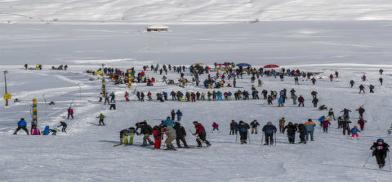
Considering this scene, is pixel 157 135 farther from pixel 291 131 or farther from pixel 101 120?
pixel 101 120

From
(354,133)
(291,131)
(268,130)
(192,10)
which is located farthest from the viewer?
(192,10)

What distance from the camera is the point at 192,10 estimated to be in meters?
150

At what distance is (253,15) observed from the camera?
463 feet

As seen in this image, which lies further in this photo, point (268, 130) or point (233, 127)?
point (233, 127)

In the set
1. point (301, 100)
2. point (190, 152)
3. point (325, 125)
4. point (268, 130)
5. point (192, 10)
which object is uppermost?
point (192, 10)

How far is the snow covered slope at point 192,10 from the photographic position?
137 m

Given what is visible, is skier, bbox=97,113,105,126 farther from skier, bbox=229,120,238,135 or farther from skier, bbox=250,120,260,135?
skier, bbox=250,120,260,135

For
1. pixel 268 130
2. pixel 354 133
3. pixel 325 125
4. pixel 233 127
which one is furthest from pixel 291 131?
pixel 325 125

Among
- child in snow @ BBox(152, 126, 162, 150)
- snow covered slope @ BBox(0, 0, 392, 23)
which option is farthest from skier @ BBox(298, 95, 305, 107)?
snow covered slope @ BBox(0, 0, 392, 23)

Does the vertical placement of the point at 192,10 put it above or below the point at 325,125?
above

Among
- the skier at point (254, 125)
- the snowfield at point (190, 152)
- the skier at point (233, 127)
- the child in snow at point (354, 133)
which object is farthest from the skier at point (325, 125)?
the skier at point (233, 127)

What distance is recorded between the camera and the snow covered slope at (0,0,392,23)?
451 ft

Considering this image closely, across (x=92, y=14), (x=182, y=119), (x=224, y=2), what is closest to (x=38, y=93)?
(x=182, y=119)

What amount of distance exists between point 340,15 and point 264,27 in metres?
27.7
